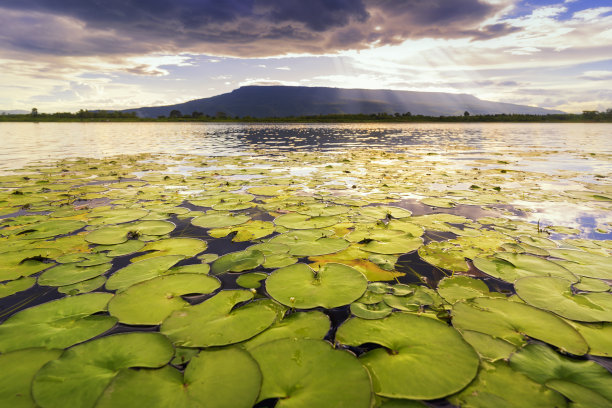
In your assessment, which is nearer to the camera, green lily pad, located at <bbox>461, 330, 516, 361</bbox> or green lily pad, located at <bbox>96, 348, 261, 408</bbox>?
green lily pad, located at <bbox>96, 348, 261, 408</bbox>

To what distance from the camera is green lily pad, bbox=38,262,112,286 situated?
271 cm

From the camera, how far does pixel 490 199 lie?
18.5 ft

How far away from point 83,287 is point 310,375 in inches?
94.0

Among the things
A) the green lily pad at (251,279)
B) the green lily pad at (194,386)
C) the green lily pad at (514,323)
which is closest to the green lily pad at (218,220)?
the green lily pad at (251,279)

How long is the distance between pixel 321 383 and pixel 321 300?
2.78 feet

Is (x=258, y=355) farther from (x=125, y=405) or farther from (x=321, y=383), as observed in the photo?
(x=125, y=405)

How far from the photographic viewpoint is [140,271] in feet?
9.49

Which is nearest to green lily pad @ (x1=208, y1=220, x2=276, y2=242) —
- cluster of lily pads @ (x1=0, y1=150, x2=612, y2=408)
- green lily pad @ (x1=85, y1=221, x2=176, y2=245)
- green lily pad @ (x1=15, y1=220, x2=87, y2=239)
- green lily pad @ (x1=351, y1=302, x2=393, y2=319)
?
cluster of lily pads @ (x1=0, y1=150, x2=612, y2=408)

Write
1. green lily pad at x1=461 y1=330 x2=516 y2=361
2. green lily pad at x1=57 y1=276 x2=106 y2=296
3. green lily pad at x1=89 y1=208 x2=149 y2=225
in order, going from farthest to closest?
green lily pad at x1=89 y1=208 x2=149 y2=225
green lily pad at x1=57 y1=276 x2=106 y2=296
green lily pad at x1=461 y1=330 x2=516 y2=361

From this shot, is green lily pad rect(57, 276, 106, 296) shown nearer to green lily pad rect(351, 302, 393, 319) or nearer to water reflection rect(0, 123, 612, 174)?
green lily pad rect(351, 302, 393, 319)

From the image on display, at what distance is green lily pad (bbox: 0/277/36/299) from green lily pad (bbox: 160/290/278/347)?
1.65m

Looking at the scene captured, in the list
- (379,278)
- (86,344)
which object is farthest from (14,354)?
(379,278)

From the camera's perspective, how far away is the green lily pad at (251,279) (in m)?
2.69

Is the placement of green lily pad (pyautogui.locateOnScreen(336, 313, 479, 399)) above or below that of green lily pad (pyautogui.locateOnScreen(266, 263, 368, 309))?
below
